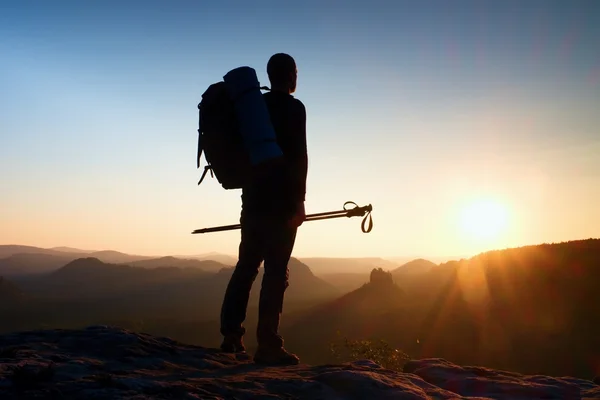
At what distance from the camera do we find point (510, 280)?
2179 inches

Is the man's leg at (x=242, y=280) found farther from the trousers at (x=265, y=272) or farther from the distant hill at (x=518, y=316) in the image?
the distant hill at (x=518, y=316)

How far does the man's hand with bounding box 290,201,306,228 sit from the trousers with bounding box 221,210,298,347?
0.25 feet

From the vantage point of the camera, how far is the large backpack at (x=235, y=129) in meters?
5.36

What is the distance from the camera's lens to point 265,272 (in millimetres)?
6039

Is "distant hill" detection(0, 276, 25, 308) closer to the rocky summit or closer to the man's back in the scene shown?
the rocky summit

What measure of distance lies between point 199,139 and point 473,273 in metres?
67.4

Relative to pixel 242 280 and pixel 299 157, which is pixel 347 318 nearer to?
pixel 242 280

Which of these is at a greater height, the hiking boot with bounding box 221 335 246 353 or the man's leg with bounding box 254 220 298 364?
the man's leg with bounding box 254 220 298 364

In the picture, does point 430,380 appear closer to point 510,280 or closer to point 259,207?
point 259,207

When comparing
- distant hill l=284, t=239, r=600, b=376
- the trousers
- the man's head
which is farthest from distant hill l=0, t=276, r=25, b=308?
the man's head

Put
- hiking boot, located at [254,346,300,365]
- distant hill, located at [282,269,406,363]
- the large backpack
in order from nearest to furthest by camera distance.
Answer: the large backpack → hiking boot, located at [254,346,300,365] → distant hill, located at [282,269,406,363]

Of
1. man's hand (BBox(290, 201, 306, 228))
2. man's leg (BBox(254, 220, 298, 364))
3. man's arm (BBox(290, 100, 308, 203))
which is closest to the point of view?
man's leg (BBox(254, 220, 298, 364))

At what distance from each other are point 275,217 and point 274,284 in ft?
3.04

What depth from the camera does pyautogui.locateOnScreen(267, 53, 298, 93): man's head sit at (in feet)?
20.4
